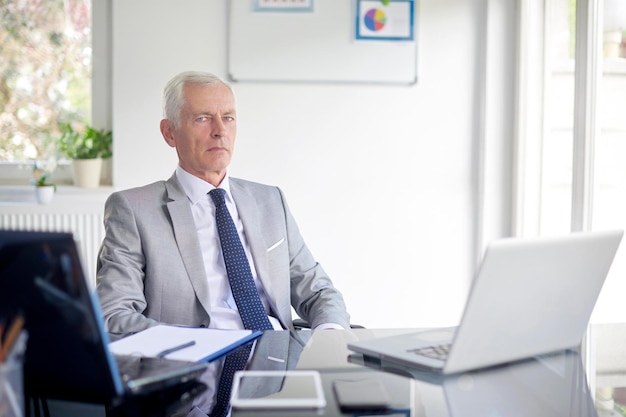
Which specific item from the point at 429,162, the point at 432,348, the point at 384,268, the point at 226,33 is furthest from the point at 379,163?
the point at 432,348

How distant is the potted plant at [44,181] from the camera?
392 cm

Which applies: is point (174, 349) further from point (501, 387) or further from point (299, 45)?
point (299, 45)

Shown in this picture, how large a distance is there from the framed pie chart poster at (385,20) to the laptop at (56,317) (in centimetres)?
299

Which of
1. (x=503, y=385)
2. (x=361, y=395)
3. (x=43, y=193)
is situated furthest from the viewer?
(x=43, y=193)

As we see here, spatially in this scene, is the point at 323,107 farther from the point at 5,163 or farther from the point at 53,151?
the point at 5,163

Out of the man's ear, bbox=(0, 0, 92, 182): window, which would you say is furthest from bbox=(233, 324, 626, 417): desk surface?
bbox=(0, 0, 92, 182): window

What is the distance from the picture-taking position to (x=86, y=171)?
402cm

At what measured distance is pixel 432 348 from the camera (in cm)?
164

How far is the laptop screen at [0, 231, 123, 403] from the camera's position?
1104mm

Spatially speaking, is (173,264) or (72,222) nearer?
(173,264)

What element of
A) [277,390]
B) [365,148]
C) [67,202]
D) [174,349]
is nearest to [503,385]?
[277,390]

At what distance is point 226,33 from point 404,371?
9.20 feet

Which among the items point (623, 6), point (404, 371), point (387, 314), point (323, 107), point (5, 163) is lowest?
point (387, 314)

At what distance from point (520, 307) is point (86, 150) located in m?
3.02
